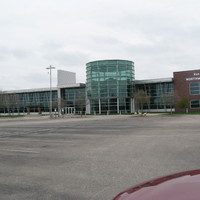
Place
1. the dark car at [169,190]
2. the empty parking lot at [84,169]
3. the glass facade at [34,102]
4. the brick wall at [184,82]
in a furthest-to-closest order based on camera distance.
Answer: the glass facade at [34,102]
the brick wall at [184,82]
the empty parking lot at [84,169]
the dark car at [169,190]

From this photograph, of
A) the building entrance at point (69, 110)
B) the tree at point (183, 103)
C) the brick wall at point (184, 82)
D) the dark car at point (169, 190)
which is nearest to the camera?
the dark car at point (169, 190)

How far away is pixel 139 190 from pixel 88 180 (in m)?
2.91

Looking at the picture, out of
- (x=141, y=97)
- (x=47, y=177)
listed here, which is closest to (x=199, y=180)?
(x=47, y=177)

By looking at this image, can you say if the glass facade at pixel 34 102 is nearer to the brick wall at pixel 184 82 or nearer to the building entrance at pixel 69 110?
the building entrance at pixel 69 110

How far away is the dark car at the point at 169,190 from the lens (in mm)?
2090

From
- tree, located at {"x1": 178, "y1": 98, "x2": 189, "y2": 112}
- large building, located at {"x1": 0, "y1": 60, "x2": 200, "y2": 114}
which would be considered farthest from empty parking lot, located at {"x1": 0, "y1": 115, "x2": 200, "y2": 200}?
tree, located at {"x1": 178, "y1": 98, "x2": 189, "y2": 112}

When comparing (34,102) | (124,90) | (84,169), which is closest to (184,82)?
(124,90)

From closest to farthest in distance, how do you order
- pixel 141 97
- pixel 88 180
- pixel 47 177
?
pixel 88 180
pixel 47 177
pixel 141 97

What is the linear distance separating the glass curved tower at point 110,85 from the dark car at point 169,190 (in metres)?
57.1

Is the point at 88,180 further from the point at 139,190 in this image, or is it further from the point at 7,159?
the point at 7,159

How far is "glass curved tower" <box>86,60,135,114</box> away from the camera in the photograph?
60.6 m

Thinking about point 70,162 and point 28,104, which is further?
point 28,104

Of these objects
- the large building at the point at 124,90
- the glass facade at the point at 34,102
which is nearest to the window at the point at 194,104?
the large building at the point at 124,90

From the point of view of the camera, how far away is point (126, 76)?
A: 61625 mm
